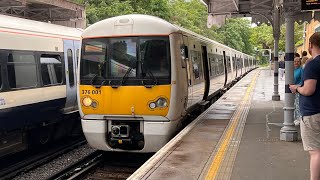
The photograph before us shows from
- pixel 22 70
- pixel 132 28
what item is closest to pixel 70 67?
pixel 22 70

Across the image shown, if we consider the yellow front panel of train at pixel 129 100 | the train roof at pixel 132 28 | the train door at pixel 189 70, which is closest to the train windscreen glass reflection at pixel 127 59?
the train roof at pixel 132 28

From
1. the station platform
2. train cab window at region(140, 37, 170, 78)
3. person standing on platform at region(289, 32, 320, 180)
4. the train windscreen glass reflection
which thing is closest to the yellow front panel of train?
the train windscreen glass reflection

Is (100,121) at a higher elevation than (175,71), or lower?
lower

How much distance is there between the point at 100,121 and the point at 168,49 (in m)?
1.94

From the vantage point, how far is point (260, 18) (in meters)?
17.9

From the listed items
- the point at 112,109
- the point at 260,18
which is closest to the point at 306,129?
the point at 112,109

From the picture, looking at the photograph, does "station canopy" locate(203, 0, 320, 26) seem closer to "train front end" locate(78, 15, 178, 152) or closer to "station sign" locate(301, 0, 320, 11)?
"station sign" locate(301, 0, 320, 11)

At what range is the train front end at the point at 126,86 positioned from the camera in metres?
8.08

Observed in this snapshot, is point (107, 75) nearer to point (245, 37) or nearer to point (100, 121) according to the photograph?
point (100, 121)

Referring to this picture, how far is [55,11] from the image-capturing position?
21547 mm

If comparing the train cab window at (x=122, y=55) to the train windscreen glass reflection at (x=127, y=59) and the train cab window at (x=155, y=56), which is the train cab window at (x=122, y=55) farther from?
the train cab window at (x=155, y=56)

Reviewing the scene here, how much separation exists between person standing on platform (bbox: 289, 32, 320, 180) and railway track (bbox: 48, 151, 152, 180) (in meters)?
4.13

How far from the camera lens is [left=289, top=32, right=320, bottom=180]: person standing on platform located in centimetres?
460

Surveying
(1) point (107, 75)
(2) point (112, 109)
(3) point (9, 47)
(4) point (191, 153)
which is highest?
(3) point (9, 47)
